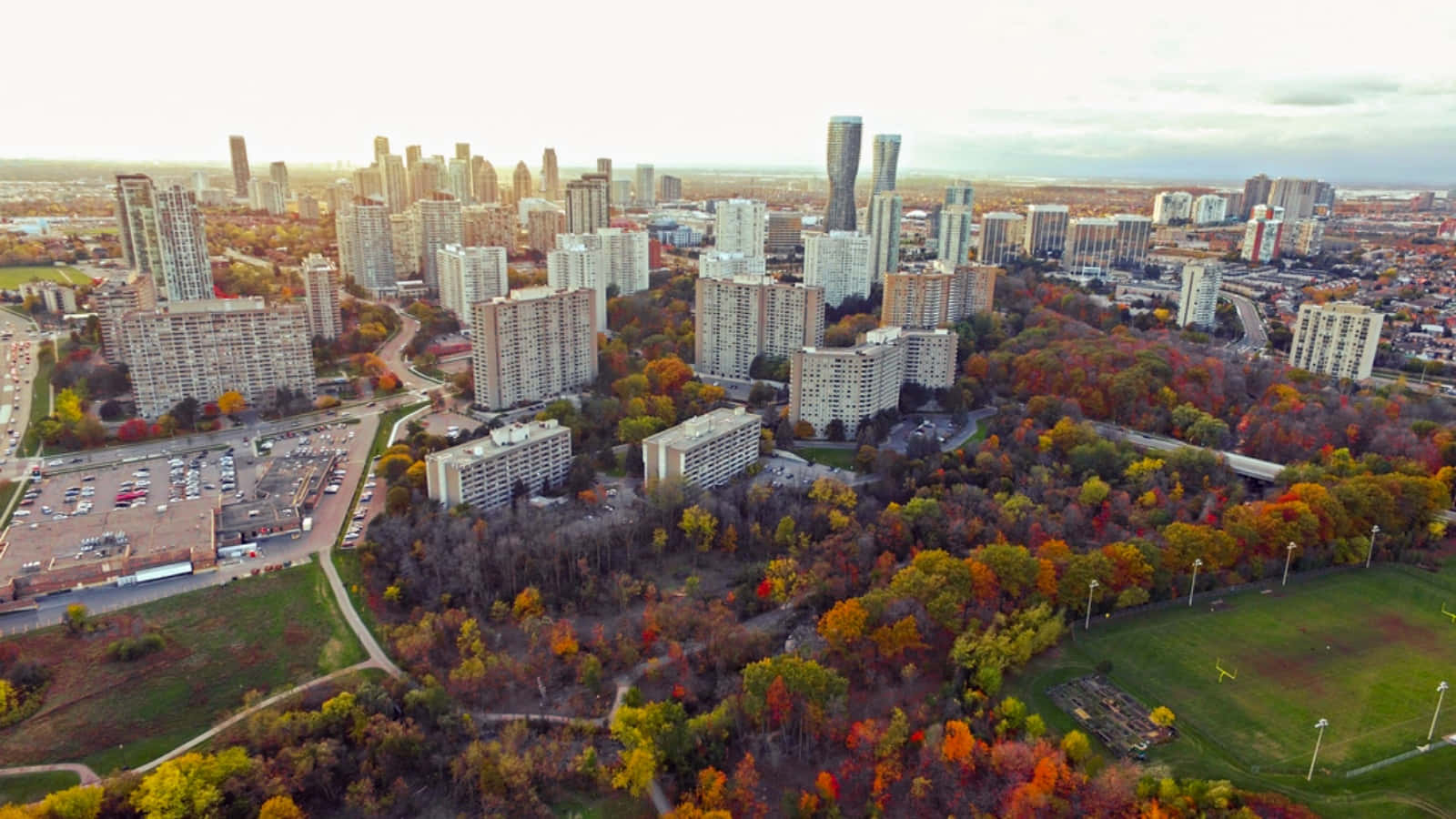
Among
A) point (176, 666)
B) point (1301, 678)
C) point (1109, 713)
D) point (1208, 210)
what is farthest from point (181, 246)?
point (1208, 210)

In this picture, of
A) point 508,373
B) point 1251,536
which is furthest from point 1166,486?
point 508,373

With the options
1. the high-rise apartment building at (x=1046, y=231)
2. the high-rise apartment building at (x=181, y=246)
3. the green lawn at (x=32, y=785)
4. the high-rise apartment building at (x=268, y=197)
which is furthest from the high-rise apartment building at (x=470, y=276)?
the high-rise apartment building at (x=268, y=197)

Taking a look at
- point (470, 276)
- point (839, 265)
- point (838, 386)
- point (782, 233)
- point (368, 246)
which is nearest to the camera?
point (838, 386)

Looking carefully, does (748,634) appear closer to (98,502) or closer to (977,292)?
(98,502)

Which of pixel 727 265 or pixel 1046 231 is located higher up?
pixel 1046 231

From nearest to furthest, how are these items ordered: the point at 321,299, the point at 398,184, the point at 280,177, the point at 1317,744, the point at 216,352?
1. the point at 1317,744
2. the point at 216,352
3. the point at 321,299
4. the point at 398,184
5. the point at 280,177

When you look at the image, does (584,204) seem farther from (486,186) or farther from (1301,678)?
(1301,678)

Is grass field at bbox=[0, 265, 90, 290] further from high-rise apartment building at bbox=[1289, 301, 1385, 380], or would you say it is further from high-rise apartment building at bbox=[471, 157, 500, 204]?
high-rise apartment building at bbox=[1289, 301, 1385, 380]
